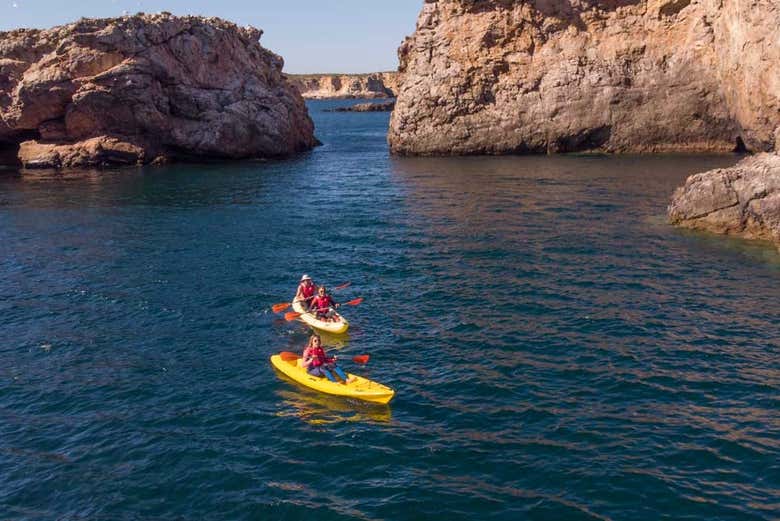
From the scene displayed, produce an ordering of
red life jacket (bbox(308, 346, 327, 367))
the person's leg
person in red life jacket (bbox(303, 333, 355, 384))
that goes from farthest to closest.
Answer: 1. red life jacket (bbox(308, 346, 327, 367))
2. person in red life jacket (bbox(303, 333, 355, 384))
3. the person's leg

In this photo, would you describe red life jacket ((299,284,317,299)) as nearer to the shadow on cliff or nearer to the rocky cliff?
the rocky cliff

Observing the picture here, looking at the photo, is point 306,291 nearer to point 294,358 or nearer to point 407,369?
point 294,358

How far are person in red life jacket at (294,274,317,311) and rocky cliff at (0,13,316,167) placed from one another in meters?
41.7

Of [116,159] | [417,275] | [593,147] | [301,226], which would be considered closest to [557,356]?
[417,275]

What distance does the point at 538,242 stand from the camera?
3466 cm

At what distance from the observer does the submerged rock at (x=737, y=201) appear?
32.7m

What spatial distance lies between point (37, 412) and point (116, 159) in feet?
165

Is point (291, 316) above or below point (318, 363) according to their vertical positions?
above

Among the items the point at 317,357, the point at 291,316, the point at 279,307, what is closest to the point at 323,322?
the point at 291,316

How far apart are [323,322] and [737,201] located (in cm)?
2175

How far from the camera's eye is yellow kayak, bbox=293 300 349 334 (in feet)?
83.7

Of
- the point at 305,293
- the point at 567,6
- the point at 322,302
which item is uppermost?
the point at 567,6

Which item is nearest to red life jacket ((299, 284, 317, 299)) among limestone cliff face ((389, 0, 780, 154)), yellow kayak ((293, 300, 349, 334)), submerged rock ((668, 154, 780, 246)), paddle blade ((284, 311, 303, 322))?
yellow kayak ((293, 300, 349, 334))

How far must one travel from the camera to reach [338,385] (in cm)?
2044
